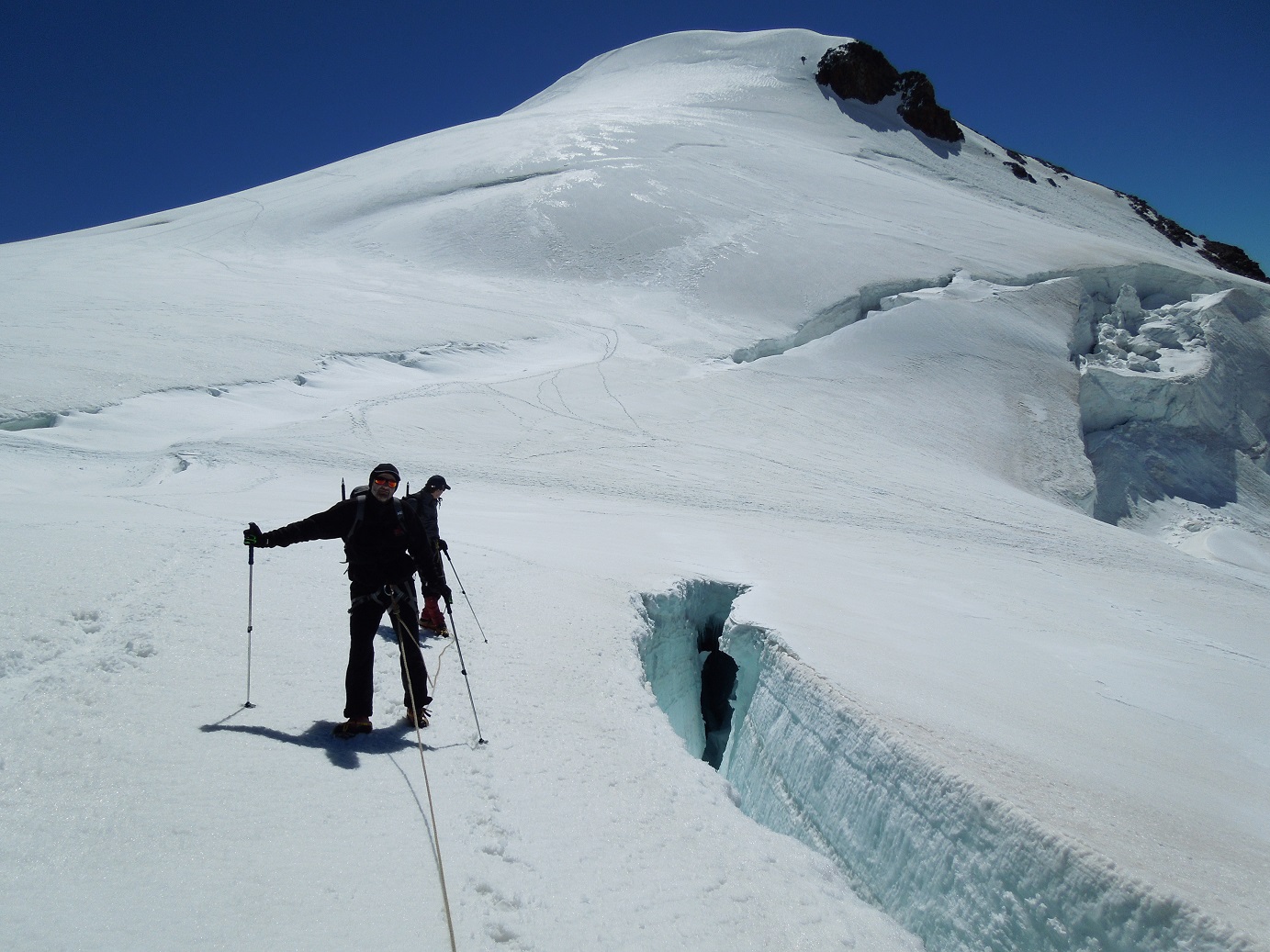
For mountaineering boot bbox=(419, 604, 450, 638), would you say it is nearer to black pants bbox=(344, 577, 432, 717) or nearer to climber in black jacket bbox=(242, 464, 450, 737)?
black pants bbox=(344, 577, 432, 717)

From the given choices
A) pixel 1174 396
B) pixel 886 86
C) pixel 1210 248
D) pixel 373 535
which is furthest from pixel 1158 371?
pixel 886 86

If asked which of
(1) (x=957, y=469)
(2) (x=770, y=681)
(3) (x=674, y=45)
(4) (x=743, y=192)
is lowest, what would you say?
(2) (x=770, y=681)

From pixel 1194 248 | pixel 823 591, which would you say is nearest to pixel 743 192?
pixel 823 591

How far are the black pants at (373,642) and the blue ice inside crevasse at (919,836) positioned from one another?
2027mm

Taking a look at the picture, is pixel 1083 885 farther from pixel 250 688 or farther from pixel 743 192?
pixel 743 192

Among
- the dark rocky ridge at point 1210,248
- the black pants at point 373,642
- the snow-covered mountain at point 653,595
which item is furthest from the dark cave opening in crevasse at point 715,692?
the dark rocky ridge at point 1210,248

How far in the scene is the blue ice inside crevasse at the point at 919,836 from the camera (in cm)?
299

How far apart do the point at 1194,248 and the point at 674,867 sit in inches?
2379

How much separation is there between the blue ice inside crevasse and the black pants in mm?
2027

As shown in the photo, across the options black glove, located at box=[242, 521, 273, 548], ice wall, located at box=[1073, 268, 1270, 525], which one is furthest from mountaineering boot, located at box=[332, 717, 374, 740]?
ice wall, located at box=[1073, 268, 1270, 525]

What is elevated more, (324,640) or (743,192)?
(743,192)

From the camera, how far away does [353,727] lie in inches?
153

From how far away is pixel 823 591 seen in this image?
800cm

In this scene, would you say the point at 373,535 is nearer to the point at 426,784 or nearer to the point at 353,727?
the point at 353,727
